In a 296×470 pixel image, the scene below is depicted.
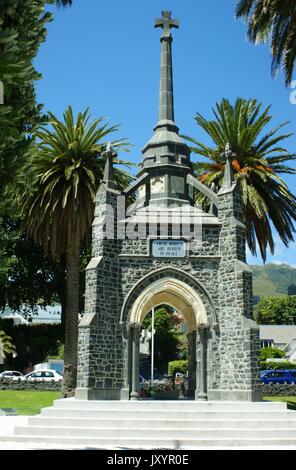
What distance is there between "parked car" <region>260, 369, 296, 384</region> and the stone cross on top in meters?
23.7

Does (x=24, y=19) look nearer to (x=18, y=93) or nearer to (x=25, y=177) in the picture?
(x=18, y=93)

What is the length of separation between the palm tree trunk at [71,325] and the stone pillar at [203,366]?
852 centimetres

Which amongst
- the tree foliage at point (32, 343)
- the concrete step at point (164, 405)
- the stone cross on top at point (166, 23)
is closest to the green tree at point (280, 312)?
the tree foliage at point (32, 343)

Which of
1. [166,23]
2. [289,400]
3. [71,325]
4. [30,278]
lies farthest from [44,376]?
[166,23]

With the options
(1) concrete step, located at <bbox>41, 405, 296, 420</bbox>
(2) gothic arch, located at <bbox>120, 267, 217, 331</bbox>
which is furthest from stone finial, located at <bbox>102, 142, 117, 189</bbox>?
(1) concrete step, located at <bbox>41, 405, 296, 420</bbox>

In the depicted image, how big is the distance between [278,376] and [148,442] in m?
24.8

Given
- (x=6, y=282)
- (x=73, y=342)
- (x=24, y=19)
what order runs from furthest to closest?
(x=6, y=282)
(x=73, y=342)
(x=24, y=19)

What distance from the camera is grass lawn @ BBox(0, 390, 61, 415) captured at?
2675 cm

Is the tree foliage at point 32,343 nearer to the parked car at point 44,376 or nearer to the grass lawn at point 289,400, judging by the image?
the parked car at point 44,376

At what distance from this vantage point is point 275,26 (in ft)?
63.6

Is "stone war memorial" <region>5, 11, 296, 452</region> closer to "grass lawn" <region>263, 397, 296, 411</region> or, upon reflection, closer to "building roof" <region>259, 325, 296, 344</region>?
"grass lawn" <region>263, 397, 296, 411</region>

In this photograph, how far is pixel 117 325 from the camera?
2036 centimetres
